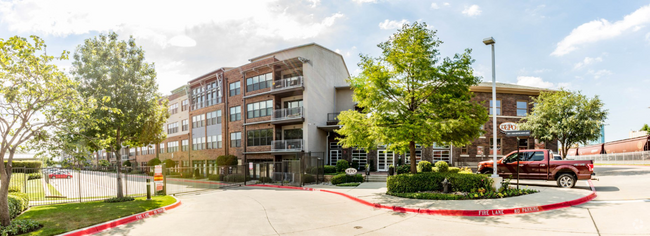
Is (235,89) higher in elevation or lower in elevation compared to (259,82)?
lower

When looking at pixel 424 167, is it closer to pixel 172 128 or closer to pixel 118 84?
pixel 118 84

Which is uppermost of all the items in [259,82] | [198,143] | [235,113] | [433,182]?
[259,82]

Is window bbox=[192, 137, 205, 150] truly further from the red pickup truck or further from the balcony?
the red pickup truck

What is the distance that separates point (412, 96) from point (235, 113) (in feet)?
83.3

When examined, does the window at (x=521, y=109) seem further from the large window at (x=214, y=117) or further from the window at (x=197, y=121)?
the window at (x=197, y=121)

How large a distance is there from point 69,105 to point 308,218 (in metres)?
7.98

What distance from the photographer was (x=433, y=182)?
14.3 metres

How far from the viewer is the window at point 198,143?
4066cm

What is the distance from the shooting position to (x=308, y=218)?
10562 mm

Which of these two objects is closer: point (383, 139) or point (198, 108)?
point (383, 139)

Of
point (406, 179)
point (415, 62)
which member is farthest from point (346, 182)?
point (415, 62)

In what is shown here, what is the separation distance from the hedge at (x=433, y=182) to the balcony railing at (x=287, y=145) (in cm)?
1588

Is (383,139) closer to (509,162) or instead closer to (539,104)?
(509,162)

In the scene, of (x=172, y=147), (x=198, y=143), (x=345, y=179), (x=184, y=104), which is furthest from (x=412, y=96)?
(x=172, y=147)
